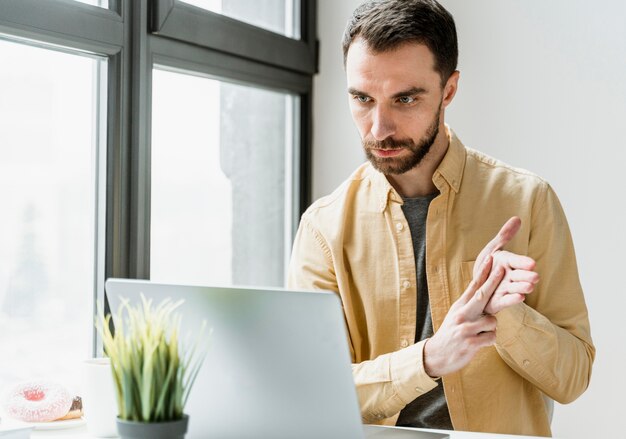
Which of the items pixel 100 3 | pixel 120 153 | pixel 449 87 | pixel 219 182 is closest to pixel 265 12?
pixel 219 182

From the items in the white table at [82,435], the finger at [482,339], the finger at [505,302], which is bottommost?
the white table at [82,435]

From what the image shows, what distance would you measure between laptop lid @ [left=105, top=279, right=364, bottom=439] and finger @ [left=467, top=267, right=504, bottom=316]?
0.36 m

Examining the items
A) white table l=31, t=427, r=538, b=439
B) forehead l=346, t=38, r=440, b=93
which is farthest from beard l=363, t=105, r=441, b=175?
white table l=31, t=427, r=538, b=439

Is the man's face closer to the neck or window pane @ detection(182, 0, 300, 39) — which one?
the neck

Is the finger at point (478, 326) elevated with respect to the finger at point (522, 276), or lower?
lower

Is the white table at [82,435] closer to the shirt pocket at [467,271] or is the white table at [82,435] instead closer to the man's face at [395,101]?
the shirt pocket at [467,271]

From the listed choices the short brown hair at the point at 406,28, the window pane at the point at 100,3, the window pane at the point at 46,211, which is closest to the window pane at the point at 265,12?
the window pane at the point at 100,3

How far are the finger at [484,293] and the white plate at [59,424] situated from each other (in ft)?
2.51

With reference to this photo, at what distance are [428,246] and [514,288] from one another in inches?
17.9

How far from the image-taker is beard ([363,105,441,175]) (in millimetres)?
1824

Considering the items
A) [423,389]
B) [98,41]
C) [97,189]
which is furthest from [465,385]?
[98,41]

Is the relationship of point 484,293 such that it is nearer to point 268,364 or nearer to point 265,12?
point 268,364

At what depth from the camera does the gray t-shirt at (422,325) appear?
6.00ft

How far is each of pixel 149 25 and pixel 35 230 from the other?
24.0 inches
